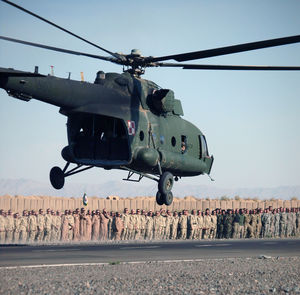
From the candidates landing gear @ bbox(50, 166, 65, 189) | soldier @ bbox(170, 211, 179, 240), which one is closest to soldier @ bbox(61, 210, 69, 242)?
soldier @ bbox(170, 211, 179, 240)

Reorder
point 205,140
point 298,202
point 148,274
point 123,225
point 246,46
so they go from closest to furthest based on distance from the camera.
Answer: point 246,46 → point 148,274 → point 205,140 → point 123,225 → point 298,202

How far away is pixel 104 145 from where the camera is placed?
66.4 feet

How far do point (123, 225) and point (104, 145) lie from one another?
17.0 m

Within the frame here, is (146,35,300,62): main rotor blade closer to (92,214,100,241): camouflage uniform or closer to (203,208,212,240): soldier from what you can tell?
(92,214,100,241): camouflage uniform

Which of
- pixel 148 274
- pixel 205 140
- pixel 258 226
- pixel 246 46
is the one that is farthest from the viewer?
pixel 258 226

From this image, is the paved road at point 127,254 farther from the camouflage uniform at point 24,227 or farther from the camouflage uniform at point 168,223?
the camouflage uniform at point 168,223

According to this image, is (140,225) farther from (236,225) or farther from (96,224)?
(236,225)

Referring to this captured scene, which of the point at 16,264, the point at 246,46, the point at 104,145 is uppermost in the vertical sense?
the point at 246,46

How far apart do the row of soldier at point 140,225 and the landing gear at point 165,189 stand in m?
15.7

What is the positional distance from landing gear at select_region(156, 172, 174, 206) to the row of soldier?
51.4ft

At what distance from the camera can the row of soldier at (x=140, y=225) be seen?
114 feet

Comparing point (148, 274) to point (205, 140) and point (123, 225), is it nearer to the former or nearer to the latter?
point (205, 140)

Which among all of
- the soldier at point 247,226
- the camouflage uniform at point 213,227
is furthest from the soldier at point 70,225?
the soldier at point 247,226

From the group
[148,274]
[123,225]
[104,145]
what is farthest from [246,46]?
[123,225]
